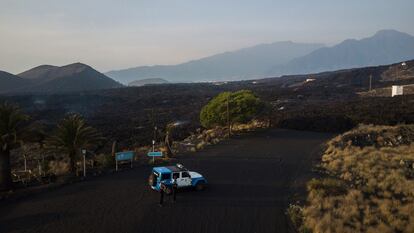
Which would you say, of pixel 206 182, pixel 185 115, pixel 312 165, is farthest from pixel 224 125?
pixel 185 115

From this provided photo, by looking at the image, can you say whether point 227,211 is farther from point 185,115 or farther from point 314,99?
point 314,99

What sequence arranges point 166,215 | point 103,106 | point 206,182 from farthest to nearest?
point 103,106 < point 206,182 < point 166,215

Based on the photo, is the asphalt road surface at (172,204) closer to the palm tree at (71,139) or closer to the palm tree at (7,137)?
the palm tree at (7,137)

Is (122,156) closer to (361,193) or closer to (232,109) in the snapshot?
(361,193)

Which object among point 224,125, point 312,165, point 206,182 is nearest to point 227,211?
point 206,182

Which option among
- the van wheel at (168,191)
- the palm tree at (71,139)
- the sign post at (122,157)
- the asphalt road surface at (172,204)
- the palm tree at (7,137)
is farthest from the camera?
the sign post at (122,157)

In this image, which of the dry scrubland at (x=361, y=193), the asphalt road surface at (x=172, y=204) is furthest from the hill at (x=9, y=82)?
the dry scrubland at (x=361, y=193)

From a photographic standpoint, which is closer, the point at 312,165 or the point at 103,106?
the point at 312,165

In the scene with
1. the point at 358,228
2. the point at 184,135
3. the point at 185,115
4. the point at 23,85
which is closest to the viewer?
the point at 358,228
